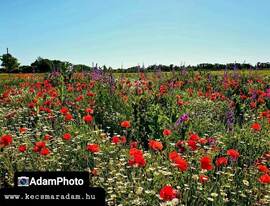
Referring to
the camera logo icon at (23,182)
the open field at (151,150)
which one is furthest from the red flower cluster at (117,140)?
the camera logo icon at (23,182)

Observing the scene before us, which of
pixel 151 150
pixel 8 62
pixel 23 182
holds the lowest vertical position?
pixel 151 150

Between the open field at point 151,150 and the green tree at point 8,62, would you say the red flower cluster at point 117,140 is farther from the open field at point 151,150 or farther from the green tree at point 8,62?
the green tree at point 8,62

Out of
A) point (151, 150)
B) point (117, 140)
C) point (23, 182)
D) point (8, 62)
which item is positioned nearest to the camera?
point (23, 182)

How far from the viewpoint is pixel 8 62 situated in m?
58.4

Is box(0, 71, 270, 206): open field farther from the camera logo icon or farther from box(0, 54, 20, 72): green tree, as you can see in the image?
box(0, 54, 20, 72): green tree

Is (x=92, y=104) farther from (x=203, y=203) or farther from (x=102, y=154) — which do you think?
(x=203, y=203)

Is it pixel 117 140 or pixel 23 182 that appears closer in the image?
pixel 23 182

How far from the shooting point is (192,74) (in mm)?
14797

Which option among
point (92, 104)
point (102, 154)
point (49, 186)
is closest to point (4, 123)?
point (92, 104)

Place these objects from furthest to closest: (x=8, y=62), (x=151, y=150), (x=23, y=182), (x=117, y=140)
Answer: (x=8, y=62) < (x=151, y=150) < (x=117, y=140) < (x=23, y=182)

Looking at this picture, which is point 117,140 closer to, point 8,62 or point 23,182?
point 23,182

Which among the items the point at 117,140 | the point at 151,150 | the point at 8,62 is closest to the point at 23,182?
the point at 117,140

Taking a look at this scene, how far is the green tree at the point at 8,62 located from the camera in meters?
57.9

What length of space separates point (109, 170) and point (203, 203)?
1.09 metres
